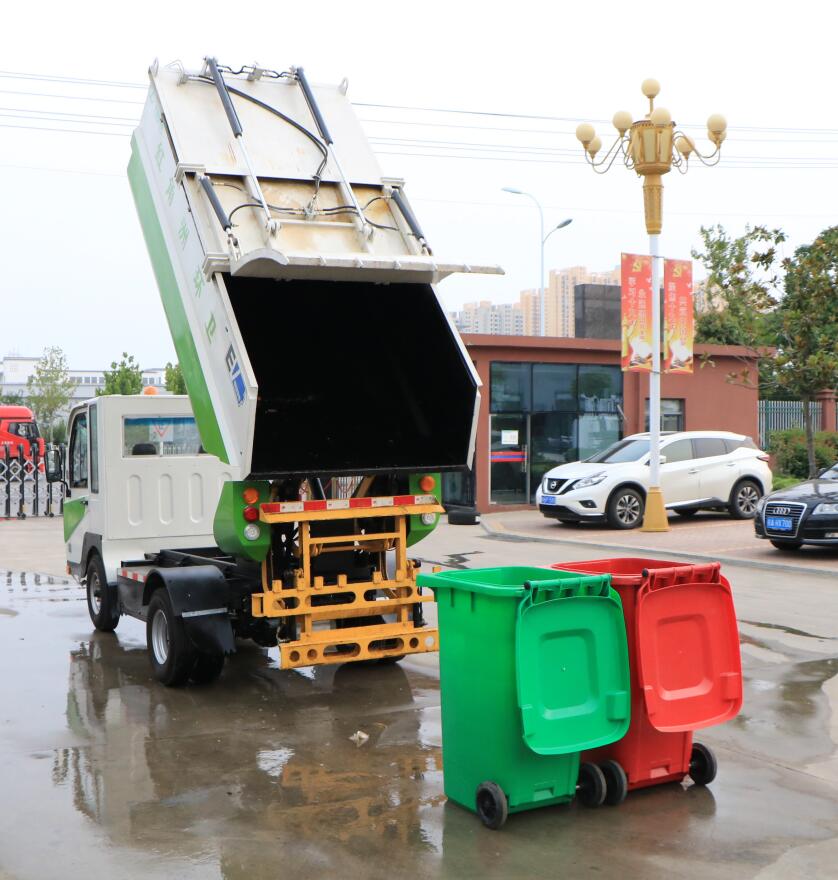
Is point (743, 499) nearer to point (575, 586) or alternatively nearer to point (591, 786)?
point (591, 786)

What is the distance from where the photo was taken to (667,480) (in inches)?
797

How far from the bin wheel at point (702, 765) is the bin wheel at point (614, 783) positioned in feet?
1.69

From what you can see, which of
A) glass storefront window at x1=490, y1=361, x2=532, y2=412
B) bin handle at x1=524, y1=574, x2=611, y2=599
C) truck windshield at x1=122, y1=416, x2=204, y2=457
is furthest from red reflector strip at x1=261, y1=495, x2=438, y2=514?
glass storefront window at x1=490, y1=361, x2=532, y2=412

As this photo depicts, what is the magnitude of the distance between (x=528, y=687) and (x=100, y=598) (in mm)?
6271

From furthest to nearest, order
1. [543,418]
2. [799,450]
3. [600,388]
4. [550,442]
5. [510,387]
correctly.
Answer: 1. [799,450]
2. [600,388]
3. [550,442]
4. [543,418]
5. [510,387]

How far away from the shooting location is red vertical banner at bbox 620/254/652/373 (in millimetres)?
19141

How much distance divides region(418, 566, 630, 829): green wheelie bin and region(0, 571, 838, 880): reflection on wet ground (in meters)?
0.20

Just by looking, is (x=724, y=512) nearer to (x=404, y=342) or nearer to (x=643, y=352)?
(x=643, y=352)

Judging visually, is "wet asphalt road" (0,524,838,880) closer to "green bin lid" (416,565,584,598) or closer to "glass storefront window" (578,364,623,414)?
"green bin lid" (416,565,584,598)

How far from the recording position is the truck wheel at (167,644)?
778cm

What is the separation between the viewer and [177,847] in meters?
4.92

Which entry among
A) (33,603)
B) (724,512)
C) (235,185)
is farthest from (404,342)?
(724,512)

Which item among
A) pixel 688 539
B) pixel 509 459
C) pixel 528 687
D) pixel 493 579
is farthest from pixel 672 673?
pixel 509 459

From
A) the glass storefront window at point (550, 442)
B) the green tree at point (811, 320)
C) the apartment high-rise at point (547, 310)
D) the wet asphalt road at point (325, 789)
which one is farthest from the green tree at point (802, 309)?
the apartment high-rise at point (547, 310)
